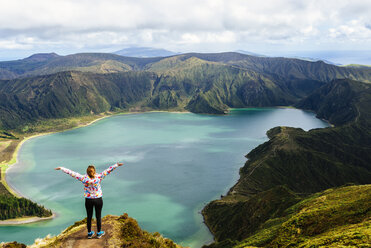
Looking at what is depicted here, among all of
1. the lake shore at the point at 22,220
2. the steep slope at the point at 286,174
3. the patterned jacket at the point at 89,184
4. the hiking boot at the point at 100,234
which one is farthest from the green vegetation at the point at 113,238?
the lake shore at the point at 22,220

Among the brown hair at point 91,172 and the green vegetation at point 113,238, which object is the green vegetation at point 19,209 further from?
the brown hair at point 91,172

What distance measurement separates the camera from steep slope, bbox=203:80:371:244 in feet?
303

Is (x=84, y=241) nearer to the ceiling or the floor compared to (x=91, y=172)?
nearer to the floor

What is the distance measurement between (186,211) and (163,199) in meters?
13.8

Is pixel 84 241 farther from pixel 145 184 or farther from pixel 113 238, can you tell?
pixel 145 184

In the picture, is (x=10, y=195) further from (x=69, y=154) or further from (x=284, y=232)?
(x=284, y=232)

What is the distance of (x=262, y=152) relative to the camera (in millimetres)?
160750

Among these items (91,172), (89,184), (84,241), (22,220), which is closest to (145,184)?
A: (22,220)

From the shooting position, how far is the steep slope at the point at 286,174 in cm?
9225

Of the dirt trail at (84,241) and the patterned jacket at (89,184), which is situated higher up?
the patterned jacket at (89,184)

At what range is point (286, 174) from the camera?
135500 millimetres

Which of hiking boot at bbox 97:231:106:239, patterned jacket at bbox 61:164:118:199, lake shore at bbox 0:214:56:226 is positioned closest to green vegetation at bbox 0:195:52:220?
lake shore at bbox 0:214:56:226

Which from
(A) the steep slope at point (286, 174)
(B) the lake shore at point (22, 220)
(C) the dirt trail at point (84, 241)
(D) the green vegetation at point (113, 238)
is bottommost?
(B) the lake shore at point (22, 220)

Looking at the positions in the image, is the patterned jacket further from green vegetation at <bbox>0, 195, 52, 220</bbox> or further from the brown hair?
green vegetation at <bbox>0, 195, 52, 220</bbox>
